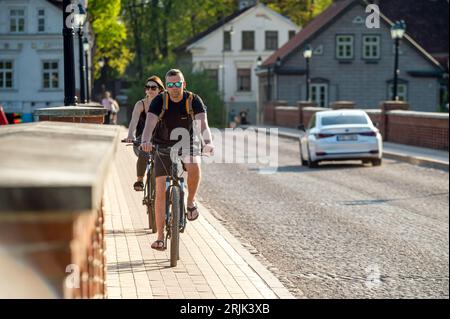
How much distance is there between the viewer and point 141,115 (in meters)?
2.41

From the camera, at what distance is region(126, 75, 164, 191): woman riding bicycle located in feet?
7.54

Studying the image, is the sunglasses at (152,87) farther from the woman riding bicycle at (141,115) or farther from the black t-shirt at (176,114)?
the black t-shirt at (176,114)

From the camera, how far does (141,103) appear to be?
2.37 metres

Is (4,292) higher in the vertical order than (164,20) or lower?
lower

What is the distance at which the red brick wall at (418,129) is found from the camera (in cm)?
4081

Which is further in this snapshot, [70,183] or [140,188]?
[140,188]

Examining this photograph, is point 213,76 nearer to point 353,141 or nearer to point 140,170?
point 140,170

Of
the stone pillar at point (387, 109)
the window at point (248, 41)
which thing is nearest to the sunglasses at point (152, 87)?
the window at point (248, 41)

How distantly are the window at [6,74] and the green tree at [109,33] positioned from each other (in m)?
0.29

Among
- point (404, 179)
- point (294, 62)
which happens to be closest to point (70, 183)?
point (404, 179)

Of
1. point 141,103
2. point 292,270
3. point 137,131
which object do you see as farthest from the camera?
point 292,270

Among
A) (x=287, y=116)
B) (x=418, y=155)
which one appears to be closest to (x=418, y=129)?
(x=418, y=155)

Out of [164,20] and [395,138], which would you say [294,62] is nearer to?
[395,138]
